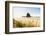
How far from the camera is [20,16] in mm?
1479

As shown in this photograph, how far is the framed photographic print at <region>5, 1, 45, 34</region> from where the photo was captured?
1444 mm

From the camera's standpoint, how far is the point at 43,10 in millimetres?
1547

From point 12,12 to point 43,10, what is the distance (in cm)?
52

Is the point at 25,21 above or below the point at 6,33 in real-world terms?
above

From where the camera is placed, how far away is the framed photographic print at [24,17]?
144cm

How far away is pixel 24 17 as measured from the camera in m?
1.50

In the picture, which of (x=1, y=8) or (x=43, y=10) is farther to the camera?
(x=43, y=10)

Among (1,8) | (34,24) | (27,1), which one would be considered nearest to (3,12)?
(1,8)

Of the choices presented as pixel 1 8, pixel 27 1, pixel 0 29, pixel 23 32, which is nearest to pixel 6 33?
pixel 0 29

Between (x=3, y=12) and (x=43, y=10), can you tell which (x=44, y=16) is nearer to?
(x=43, y=10)

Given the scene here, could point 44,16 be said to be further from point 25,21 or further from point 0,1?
point 0,1

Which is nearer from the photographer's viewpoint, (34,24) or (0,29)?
(0,29)

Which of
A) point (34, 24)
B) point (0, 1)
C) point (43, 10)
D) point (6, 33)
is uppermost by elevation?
point (0, 1)

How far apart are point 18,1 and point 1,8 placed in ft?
0.95
